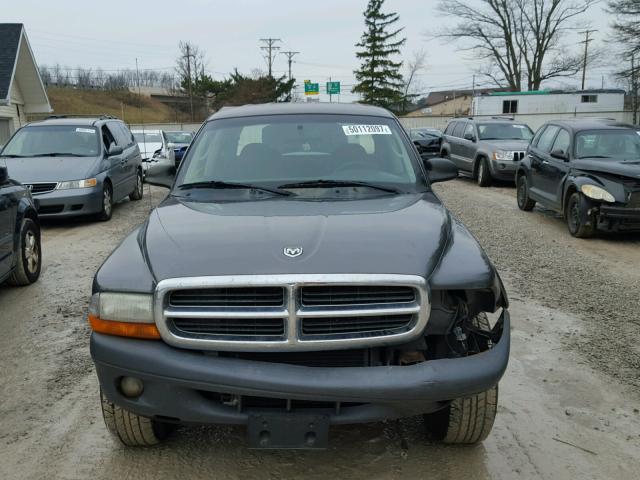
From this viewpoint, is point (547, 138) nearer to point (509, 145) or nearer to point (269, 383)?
point (509, 145)

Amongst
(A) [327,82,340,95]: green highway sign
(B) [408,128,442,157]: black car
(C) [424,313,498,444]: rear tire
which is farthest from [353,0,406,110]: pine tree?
(C) [424,313,498,444]: rear tire

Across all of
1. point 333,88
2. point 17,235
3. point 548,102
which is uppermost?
point 333,88

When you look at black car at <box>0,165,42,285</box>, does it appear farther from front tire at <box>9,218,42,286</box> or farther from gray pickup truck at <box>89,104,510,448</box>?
gray pickup truck at <box>89,104,510,448</box>

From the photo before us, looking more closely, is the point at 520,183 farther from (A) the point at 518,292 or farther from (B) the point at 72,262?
(B) the point at 72,262

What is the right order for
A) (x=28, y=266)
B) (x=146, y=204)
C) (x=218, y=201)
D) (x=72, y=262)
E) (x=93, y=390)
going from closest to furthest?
(x=218, y=201), (x=93, y=390), (x=28, y=266), (x=72, y=262), (x=146, y=204)

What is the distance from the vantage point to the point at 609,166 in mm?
8555

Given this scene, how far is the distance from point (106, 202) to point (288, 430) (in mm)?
9061

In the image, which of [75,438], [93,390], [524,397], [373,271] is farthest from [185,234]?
[524,397]

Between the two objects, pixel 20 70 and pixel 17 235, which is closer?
pixel 17 235

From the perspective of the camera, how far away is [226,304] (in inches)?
103

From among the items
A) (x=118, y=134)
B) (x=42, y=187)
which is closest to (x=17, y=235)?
(x=42, y=187)

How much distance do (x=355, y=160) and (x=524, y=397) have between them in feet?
6.11

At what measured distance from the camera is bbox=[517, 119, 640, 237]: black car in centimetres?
828

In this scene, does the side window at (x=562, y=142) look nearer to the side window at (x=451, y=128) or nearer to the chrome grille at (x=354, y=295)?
the chrome grille at (x=354, y=295)
